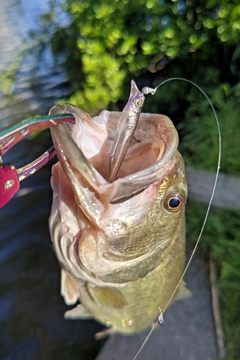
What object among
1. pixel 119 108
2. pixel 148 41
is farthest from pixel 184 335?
pixel 119 108

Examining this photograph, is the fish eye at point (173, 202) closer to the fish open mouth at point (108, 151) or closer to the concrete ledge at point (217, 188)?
the fish open mouth at point (108, 151)

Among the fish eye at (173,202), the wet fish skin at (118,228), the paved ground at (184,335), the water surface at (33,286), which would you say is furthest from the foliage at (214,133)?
the fish eye at (173,202)

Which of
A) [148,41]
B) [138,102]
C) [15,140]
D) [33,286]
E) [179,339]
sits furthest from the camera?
[148,41]

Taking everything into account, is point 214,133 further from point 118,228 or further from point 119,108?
point 118,228

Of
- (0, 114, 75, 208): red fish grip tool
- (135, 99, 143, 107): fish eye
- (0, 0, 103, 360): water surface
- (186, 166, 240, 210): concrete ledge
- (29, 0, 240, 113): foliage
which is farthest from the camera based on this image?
(29, 0, 240, 113): foliage

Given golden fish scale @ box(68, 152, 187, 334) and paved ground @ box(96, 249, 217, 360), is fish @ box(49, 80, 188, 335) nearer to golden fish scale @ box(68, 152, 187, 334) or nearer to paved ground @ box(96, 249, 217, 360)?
golden fish scale @ box(68, 152, 187, 334)

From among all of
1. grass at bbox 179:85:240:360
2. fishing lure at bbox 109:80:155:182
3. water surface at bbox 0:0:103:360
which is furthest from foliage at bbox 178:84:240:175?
fishing lure at bbox 109:80:155:182
